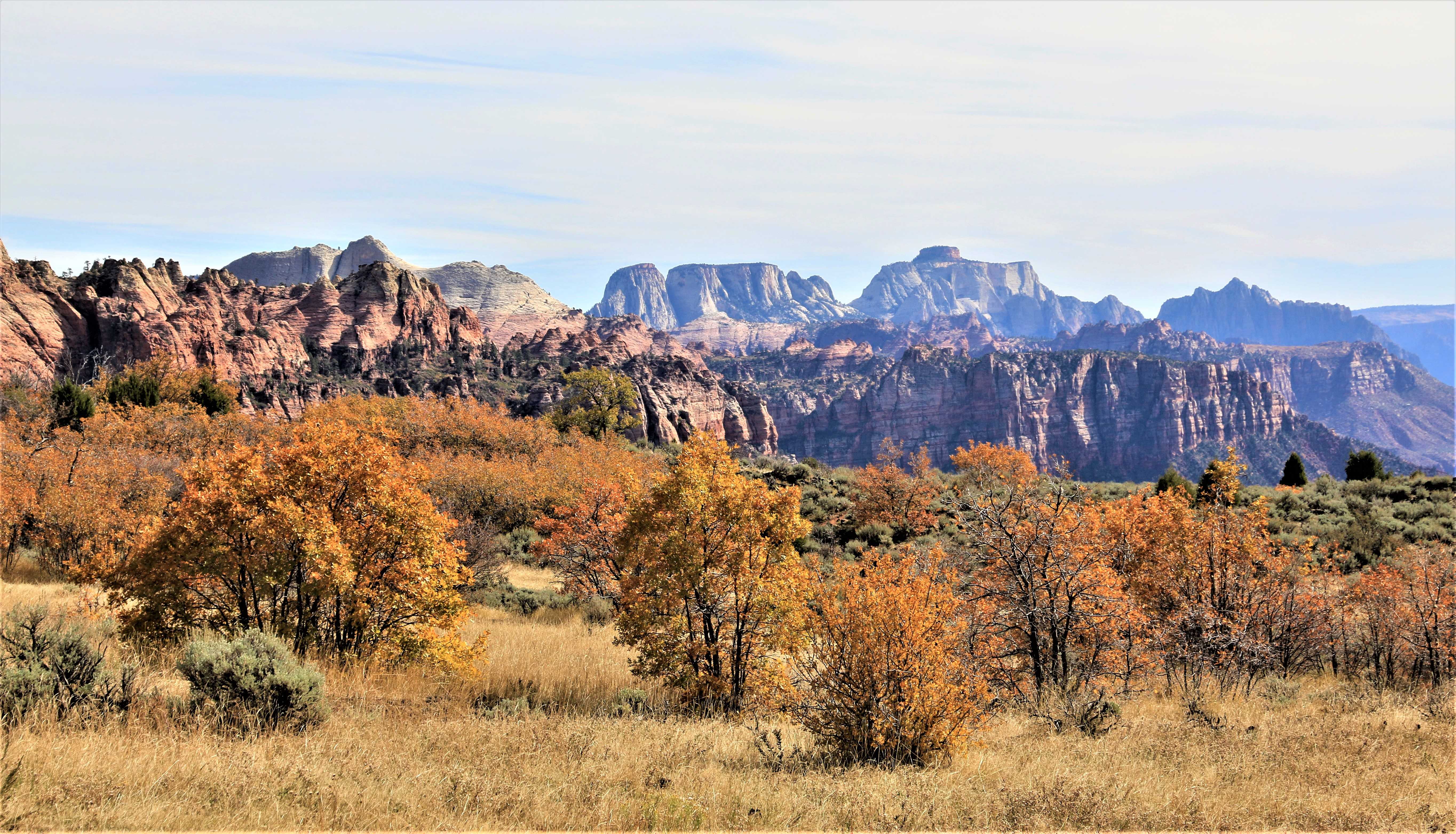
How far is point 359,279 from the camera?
120m

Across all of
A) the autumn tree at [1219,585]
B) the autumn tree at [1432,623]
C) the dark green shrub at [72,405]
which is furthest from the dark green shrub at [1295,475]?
the dark green shrub at [72,405]

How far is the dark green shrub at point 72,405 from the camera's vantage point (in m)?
42.5

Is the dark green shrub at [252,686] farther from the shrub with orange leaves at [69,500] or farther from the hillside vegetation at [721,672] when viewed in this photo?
the shrub with orange leaves at [69,500]

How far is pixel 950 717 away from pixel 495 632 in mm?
11551

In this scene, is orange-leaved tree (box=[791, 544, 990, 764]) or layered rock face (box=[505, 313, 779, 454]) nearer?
orange-leaved tree (box=[791, 544, 990, 764])

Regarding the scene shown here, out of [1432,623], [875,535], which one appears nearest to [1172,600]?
[1432,623]

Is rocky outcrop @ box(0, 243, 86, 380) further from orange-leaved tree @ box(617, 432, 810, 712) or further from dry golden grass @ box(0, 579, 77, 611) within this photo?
orange-leaved tree @ box(617, 432, 810, 712)

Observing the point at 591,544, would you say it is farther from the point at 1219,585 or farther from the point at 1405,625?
the point at 1405,625

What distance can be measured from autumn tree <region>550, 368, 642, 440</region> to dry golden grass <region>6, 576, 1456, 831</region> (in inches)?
2090

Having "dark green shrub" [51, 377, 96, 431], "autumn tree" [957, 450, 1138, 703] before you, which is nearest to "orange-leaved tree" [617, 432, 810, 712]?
"autumn tree" [957, 450, 1138, 703]

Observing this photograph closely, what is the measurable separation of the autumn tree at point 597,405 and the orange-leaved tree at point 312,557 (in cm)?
4937

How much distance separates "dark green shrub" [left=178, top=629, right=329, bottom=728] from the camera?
8125 millimetres

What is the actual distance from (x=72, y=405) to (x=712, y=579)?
54.1 metres

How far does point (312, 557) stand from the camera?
10609 mm
